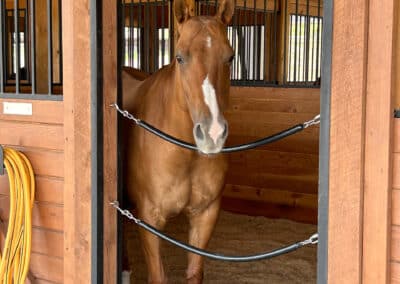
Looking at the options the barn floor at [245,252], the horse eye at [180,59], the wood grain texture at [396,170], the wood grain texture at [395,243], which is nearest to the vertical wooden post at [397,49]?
the wood grain texture at [396,170]

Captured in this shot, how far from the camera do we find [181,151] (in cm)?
243

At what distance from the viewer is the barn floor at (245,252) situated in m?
3.22

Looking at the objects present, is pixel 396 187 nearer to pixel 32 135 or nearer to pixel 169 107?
pixel 169 107

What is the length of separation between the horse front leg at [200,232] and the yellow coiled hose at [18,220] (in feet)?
2.20

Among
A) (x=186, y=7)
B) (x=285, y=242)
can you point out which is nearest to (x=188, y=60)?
(x=186, y=7)

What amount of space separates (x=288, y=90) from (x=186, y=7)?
2.12 m

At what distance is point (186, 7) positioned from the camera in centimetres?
226

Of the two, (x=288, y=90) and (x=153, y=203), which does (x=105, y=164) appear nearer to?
(x=153, y=203)

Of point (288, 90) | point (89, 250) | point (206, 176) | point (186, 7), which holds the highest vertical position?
point (186, 7)

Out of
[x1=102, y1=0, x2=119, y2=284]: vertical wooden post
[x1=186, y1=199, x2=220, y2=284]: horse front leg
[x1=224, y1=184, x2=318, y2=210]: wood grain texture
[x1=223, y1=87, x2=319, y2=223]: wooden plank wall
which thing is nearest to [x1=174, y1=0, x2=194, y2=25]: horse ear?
[x1=102, y1=0, x2=119, y2=284]: vertical wooden post

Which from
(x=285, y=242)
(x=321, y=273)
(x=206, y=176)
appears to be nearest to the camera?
(x=321, y=273)

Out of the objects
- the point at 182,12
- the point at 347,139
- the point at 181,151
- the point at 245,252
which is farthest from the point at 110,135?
the point at 245,252

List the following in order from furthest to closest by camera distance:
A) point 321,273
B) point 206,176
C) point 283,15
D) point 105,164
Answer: point 283,15, point 206,176, point 105,164, point 321,273

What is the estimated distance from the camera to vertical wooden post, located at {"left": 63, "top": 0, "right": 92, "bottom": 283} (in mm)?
2207
